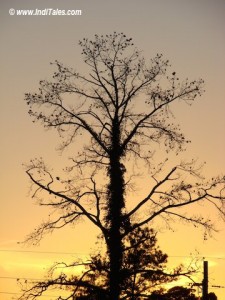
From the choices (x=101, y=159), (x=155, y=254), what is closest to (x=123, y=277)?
(x=101, y=159)

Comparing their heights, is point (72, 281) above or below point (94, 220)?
below

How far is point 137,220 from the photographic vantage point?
20.2 meters

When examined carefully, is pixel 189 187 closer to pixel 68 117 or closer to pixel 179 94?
pixel 179 94

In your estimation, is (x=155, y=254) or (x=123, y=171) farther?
(x=155, y=254)

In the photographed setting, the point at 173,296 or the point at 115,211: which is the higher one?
the point at 115,211

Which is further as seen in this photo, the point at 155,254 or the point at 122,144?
the point at 155,254

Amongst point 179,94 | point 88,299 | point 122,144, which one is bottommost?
point 88,299

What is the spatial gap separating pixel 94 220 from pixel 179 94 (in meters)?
5.67

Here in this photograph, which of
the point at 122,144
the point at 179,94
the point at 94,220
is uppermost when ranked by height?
the point at 179,94

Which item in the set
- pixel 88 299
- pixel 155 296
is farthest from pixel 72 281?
pixel 155 296

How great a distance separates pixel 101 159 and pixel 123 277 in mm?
4371

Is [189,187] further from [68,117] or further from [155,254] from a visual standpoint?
[155,254]

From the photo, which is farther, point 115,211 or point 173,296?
point 173,296

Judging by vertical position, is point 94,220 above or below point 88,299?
above
